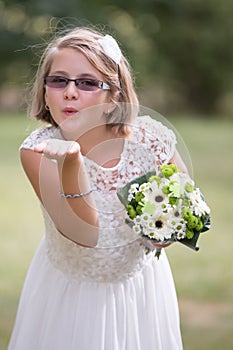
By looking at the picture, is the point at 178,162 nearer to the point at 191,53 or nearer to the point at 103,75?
the point at 103,75

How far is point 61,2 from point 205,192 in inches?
122

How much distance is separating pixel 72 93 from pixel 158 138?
1.33 feet

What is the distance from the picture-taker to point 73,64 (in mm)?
2709

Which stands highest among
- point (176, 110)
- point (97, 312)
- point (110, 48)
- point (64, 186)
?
point (176, 110)

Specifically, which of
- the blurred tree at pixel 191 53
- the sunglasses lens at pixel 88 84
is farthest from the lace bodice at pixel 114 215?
the blurred tree at pixel 191 53

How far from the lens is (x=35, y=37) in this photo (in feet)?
32.9

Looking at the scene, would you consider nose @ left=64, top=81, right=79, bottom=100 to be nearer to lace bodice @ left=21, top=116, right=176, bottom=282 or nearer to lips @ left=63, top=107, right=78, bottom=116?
lips @ left=63, top=107, right=78, bottom=116

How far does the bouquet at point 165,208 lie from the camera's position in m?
2.53

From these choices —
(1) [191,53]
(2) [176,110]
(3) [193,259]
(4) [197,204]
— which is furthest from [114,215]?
(1) [191,53]

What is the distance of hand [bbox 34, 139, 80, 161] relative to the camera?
2.32m

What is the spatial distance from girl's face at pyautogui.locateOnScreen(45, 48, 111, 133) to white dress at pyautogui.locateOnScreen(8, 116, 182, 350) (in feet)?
0.46

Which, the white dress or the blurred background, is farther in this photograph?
the blurred background

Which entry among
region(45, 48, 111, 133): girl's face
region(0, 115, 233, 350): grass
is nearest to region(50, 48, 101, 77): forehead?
region(45, 48, 111, 133): girl's face

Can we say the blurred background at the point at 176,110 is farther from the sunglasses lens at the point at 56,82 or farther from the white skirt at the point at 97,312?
the white skirt at the point at 97,312
